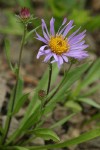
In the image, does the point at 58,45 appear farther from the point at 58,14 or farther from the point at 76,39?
the point at 58,14

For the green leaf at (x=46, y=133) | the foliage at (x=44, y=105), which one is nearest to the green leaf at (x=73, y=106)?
the foliage at (x=44, y=105)

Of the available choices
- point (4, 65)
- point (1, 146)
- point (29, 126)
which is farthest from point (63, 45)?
point (4, 65)

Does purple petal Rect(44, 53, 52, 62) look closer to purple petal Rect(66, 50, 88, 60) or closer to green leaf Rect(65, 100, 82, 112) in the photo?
purple petal Rect(66, 50, 88, 60)

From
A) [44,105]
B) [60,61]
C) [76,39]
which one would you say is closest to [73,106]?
[44,105]

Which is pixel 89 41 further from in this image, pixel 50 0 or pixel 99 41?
pixel 50 0

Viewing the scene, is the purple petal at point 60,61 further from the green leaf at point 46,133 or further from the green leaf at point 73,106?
the green leaf at point 73,106

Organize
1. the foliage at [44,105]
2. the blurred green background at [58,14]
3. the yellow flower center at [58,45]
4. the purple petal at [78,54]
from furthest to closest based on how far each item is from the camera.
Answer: the blurred green background at [58,14] < the foliage at [44,105] < the yellow flower center at [58,45] < the purple petal at [78,54]
